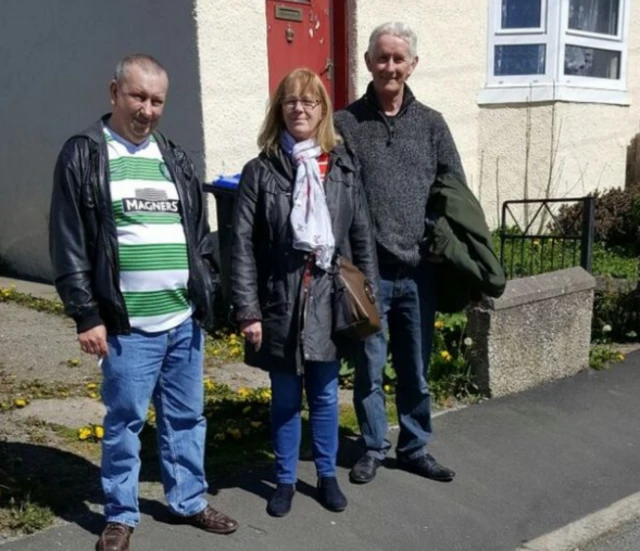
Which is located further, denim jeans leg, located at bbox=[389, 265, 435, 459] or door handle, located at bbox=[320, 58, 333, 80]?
door handle, located at bbox=[320, 58, 333, 80]

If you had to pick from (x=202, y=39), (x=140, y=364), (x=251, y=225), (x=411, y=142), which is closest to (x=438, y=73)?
(x=202, y=39)

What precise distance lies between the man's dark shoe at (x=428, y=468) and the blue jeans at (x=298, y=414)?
58cm

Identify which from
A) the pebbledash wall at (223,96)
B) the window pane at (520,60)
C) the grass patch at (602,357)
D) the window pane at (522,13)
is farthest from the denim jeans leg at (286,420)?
the window pane at (522,13)

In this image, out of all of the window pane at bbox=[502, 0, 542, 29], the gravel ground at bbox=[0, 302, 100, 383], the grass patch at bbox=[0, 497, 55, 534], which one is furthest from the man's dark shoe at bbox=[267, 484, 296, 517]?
the window pane at bbox=[502, 0, 542, 29]

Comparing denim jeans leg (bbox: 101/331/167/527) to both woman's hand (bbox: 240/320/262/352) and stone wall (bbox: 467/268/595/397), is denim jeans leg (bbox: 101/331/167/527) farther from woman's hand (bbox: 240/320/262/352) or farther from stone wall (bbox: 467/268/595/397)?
stone wall (bbox: 467/268/595/397)

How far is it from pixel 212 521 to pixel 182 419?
450 millimetres

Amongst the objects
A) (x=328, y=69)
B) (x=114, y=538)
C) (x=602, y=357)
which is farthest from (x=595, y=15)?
(x=114, y=538)

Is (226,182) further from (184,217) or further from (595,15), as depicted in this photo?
(595,15)

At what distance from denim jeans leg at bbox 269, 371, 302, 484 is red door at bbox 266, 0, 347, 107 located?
12.5ft

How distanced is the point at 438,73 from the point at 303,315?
5309 millimetres

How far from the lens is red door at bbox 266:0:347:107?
6.92 meters

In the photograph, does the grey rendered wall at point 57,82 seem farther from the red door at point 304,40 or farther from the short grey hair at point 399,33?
the short grey hair at point 399,33

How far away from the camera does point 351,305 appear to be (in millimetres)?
3398

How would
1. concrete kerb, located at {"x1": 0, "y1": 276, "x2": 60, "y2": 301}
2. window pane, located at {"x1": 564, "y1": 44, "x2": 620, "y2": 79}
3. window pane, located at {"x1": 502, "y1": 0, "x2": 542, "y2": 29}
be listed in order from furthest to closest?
window pane, located at {"x1": 564, "y1": 44, "x2": 620, "y2": 79}, window pane, located at {"x1": 502, "y1": 0, "x2": 542, "y2": 29}, concrete kerb, located at {"x1": 0, "y1": 276, "x2": 60, "y2": 301}
